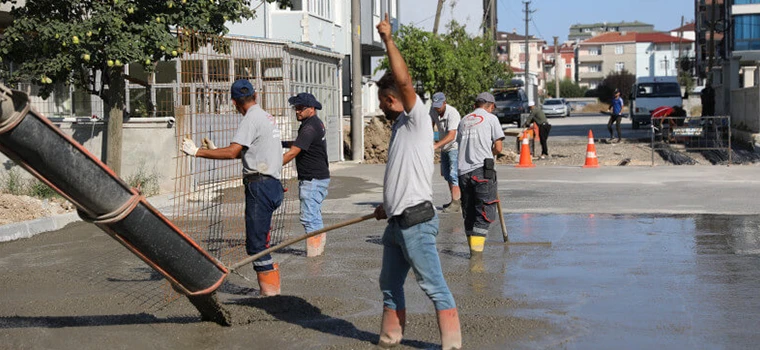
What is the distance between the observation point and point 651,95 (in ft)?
134

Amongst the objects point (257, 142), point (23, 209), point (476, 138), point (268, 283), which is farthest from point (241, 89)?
point (23, 209)

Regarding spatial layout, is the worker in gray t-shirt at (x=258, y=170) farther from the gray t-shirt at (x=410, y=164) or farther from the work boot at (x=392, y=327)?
the gray t-shirt at (x=410, y=164)

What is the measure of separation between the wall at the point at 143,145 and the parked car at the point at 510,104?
1195 inches

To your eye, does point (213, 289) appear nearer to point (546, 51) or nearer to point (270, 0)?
point (270, 0)

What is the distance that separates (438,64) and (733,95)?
36.4ft

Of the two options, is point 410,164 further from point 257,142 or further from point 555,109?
point 555,109

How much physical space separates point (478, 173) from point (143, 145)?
340 inches

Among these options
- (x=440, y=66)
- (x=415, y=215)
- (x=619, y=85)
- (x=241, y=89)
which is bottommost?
(x=415, y=215)

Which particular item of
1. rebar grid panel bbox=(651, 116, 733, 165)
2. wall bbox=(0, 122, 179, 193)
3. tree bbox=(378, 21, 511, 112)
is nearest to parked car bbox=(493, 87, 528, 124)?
tree bbox=(378, 21, 511, 112)

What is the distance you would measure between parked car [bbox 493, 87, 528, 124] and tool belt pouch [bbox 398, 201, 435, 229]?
40068 millimetres

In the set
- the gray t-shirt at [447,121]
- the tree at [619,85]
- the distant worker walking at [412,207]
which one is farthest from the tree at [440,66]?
the tree at [619,85]

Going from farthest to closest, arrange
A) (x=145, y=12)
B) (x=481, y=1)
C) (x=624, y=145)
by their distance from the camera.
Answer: (x=481, y=1), (x=624, y=145), (x=145, y=12)

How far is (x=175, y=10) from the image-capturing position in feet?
49.8

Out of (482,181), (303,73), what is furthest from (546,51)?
(482,181)
